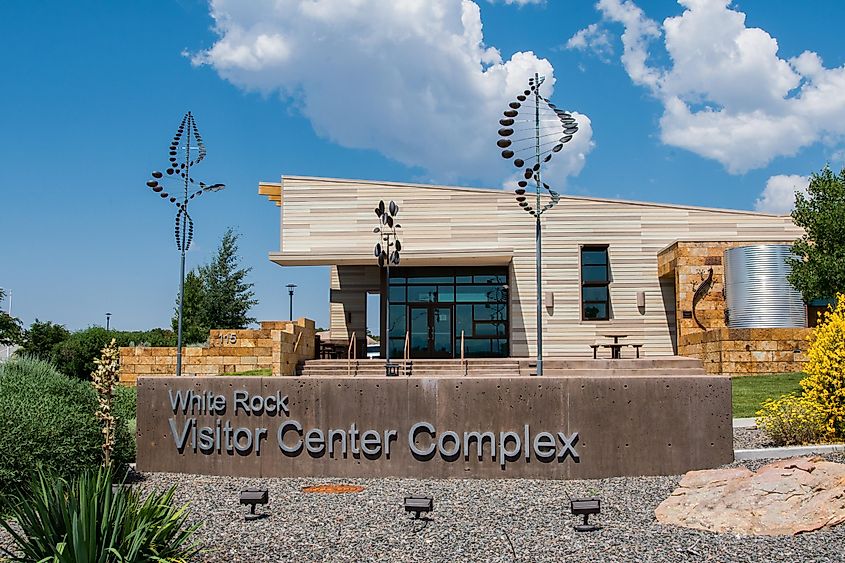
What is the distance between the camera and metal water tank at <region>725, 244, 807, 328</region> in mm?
23594

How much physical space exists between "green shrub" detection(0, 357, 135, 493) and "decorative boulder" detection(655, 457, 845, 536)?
661 cm

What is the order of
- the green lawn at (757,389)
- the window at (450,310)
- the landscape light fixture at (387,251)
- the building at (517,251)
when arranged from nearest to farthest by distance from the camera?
the green lawn at (757,389) → the landscape light fixture at (387,251) → the building at (517,251) → the window at (450,310)

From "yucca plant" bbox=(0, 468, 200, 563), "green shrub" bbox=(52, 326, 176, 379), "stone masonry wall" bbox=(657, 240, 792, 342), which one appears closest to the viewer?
"yucca plant" bbox=(0, 468, 200, 563)

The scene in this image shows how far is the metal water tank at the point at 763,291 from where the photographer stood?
23.6m

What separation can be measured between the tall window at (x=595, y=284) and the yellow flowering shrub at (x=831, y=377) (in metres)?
15.5

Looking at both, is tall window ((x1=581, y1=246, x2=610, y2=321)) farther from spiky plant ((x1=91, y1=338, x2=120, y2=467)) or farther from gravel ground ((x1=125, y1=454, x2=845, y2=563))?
spiky plant ((x1=91, y1=338, x2=120, y2=467))

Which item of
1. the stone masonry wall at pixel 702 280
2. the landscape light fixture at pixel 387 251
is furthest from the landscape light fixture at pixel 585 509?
the stone masonry wall at pixel 702 280

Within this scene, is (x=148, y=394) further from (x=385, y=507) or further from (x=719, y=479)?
(x=719, y=479)

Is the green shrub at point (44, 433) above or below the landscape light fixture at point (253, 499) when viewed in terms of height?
above

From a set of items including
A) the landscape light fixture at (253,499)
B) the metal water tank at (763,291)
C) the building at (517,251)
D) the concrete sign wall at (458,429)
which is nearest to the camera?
the landscape light fixture at (253,499)

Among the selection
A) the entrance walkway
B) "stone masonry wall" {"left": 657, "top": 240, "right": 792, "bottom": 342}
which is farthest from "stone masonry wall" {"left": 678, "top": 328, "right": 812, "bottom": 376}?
"stone masonry wall" {"left": 657, "top": 240, "right": 792, "bottom": 342}

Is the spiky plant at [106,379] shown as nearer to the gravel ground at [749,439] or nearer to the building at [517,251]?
the gravel ground at [749,439]

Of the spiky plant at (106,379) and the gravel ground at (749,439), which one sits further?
the gravel ground at (749,439)

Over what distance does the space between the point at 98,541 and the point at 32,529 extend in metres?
0.54
